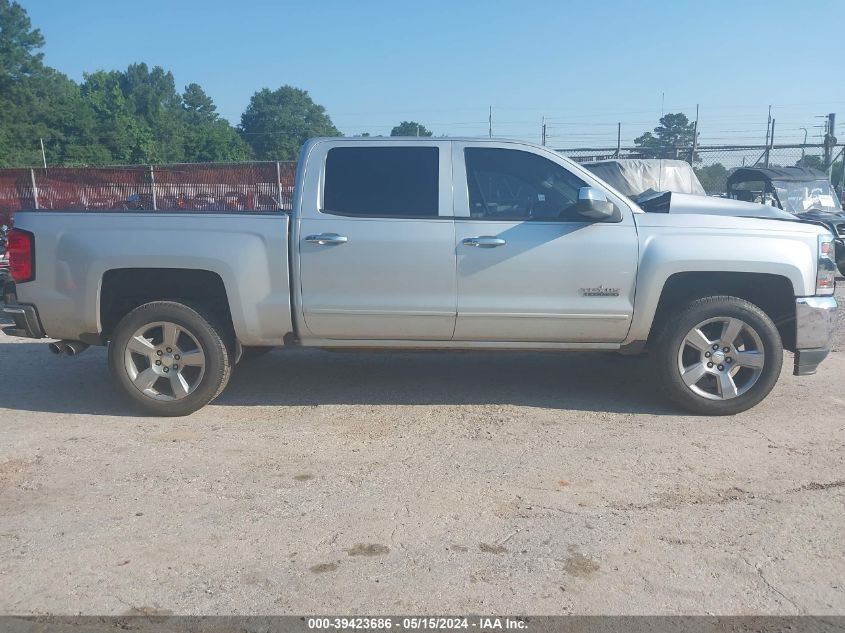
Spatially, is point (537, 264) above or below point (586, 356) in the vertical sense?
above

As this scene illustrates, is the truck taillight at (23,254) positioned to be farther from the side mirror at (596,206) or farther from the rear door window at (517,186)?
the side mirror at (596,206)

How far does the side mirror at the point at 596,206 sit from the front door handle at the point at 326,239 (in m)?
1.61

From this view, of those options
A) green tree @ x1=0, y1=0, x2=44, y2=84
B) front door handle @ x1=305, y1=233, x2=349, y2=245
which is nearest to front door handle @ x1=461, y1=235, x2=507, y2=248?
front door handle @ x1=305, y1=233, x2=349, y2=245

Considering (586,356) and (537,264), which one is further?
(586,356)

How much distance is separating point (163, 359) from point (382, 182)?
201 cm

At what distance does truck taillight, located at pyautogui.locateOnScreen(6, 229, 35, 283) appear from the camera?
5395 mm

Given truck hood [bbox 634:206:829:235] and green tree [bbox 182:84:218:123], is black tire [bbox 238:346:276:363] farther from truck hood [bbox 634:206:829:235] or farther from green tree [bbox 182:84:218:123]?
green tree [bbox 182:84:218:123]

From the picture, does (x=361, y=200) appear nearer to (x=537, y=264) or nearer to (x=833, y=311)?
(x=537, y=264)

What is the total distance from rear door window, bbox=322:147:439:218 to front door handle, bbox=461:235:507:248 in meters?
0.32

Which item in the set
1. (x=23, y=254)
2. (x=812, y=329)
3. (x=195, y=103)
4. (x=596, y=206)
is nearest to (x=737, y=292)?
(x=812, y=329)

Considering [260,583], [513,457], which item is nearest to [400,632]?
[260,583]

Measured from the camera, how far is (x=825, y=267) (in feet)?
17.6

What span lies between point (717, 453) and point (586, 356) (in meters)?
2.58

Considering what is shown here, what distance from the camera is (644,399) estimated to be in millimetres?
5891
